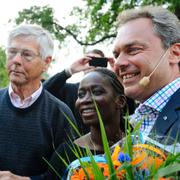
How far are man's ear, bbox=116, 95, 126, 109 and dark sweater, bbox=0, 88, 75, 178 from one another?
584mm

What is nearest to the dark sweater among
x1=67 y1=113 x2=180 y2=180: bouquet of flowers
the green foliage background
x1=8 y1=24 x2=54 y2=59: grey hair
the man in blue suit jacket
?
x1=8 y1=24 x2=54 y2=59: grey hair

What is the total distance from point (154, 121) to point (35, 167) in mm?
1053

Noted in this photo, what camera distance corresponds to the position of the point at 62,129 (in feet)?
10.2

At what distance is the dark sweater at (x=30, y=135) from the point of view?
306 cm

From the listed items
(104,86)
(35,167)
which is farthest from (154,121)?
(35,167)

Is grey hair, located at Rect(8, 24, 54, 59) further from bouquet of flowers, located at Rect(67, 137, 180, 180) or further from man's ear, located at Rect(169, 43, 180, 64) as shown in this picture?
bouquet of flowers, located at Rect(67, 137, 180, 180)

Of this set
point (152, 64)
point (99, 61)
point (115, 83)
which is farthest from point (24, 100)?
point (152, 64)

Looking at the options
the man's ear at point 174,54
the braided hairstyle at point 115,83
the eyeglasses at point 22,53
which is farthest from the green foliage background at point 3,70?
the man's ear at point 174,54

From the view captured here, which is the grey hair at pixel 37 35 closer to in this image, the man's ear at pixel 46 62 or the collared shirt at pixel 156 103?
the man's ear at pixel 46 62

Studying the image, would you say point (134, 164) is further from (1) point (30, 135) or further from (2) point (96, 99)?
(1) point (30, 135)

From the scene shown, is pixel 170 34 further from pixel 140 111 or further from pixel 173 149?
pixel 173 149

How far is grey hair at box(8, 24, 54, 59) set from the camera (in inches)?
135

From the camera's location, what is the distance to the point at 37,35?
137 inches

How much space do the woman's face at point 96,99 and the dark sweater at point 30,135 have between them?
1.79 feet
